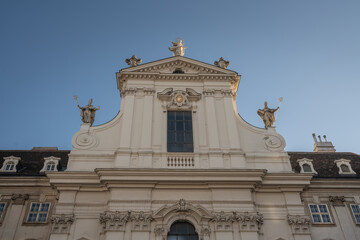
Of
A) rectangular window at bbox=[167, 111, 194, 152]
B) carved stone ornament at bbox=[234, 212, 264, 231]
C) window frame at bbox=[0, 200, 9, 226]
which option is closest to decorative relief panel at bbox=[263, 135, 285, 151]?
rectangular window at bbox=[167, 111, 194, 152]

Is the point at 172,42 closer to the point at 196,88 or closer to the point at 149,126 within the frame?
the point at 196,88

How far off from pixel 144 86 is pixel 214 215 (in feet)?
29.7

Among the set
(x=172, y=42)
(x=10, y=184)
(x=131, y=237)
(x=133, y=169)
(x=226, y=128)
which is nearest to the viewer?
(x=131, y=237)

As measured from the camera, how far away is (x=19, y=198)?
18.2 m

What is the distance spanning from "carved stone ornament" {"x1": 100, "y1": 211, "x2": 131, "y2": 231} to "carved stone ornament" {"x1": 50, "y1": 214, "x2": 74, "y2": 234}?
154 cm

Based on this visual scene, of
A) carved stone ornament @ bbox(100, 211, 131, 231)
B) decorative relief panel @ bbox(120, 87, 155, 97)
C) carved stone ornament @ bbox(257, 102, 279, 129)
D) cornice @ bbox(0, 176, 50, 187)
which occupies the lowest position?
carved stone ornament @ bbox(100, 211, 131, 231)

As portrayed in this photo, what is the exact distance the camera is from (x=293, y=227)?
16.8 metres

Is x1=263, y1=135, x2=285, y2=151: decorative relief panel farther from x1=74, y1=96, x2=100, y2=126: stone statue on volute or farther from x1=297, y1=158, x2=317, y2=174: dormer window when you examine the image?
x1=74, y1=96, x2=100, y2=126: stone statue on volute

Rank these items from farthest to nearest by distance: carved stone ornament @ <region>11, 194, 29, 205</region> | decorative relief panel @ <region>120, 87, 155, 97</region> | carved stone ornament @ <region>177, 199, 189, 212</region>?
1. decorative relief panel @ <region>120, 87, 155, 97</region>
2. carved stone ornament @ <region>11, 194, 29, 205</region>
3. carved stone ornament @ <region>177, 199, 189, 212</region>

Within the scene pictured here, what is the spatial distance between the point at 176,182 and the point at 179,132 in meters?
3.41

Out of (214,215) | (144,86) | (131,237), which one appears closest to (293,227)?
(214,215)

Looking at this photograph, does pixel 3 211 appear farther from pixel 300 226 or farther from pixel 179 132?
pixel 300 226

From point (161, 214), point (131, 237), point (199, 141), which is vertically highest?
point (199, 141)

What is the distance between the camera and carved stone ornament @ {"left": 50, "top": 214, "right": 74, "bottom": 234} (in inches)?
639
